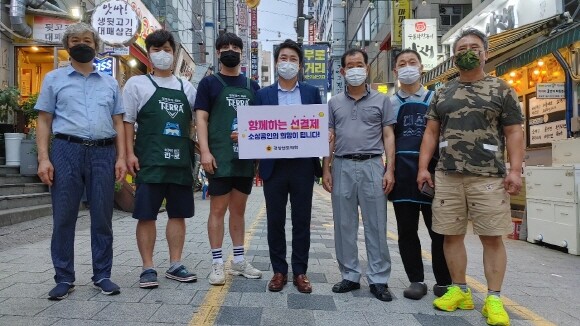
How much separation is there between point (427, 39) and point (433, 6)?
3.68 m

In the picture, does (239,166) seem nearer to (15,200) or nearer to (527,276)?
(527,276)

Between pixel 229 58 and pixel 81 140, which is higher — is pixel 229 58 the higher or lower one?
the higher one

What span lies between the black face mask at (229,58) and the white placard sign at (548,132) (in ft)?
28.9

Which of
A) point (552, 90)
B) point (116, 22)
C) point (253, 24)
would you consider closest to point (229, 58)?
point (116, 22)

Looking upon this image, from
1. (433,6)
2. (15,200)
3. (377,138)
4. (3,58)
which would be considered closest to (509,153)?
(377,138)

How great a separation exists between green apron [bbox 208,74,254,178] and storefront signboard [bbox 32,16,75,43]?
11298 millimetres

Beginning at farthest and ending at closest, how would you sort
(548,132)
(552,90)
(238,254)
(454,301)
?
(548,132) < (552,90) < (238,254) < (454,301)

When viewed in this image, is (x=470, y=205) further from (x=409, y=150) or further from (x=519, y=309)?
(x=519, y=309)

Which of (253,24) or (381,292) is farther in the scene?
(253,24)

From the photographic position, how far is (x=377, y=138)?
3.84 meters

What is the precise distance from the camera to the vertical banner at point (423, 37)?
16.9 m

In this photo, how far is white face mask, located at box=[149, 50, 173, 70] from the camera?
3.95 meters

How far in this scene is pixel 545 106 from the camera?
11.0m

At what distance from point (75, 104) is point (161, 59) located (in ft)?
Answer: 2.64
